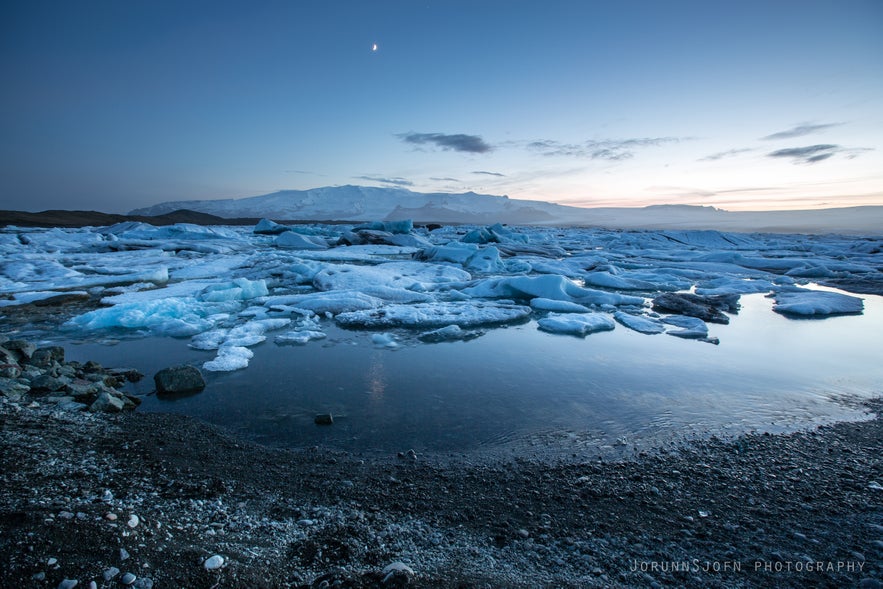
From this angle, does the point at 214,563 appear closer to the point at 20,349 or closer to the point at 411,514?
the point at 411,514

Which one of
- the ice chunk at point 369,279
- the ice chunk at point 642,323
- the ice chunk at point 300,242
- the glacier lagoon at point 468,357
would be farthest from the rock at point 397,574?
the ice chunk at point 300,242

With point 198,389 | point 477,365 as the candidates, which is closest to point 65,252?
point 198,389

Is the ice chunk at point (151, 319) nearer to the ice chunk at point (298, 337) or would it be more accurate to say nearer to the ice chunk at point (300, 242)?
the ice chunk at point (298, 337)

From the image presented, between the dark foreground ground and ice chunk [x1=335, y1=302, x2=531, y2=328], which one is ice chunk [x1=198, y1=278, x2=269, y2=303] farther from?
the dark foreground ground

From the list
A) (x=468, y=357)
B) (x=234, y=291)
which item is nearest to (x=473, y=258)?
(x=234, y=291)

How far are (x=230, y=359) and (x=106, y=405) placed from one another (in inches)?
57.6

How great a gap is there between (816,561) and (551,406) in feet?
6.70

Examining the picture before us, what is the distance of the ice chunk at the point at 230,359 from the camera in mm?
4527

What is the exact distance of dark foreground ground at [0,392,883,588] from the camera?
1.74 m

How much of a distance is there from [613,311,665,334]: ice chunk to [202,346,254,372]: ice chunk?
611cm

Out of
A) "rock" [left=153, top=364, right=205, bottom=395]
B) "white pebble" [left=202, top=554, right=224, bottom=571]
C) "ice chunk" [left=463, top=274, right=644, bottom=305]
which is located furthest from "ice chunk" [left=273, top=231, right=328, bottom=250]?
"white pebble" [left=202, top=554, right=224, bottom=571]

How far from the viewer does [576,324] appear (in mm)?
6785

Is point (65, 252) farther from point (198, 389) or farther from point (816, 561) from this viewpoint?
point (816, 561)

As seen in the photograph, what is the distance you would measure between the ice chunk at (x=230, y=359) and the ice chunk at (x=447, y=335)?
245cm
